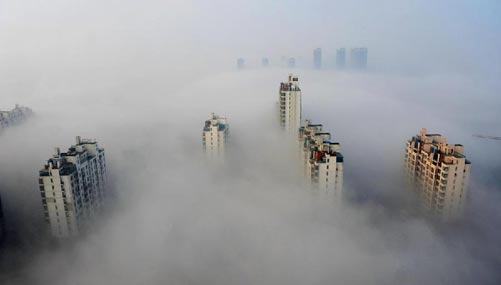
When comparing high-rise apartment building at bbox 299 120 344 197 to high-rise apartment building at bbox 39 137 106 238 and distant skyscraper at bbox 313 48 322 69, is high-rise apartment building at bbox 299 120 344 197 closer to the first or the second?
high-rise apartment building at bbox 39 137 106 238

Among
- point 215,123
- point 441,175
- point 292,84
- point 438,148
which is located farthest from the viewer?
point 292,84

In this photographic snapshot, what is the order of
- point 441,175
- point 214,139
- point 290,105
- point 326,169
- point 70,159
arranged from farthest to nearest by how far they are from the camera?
point 290,105 < point 214,139 < point 441,175 < point 326,169 < point 70,159

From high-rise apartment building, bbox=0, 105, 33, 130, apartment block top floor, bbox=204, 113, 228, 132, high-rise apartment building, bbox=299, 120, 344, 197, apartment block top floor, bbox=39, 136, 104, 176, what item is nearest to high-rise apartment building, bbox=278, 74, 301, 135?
apartment block top floor, bbox=204, 113, 228, 132

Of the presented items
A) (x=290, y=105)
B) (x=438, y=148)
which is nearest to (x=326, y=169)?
(x=438, y=148)

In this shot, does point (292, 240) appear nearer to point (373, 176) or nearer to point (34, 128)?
point (373, 176)

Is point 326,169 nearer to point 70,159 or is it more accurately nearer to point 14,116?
point 70,159

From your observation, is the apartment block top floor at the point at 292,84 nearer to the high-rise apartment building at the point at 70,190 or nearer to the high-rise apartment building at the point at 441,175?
the high-rise apartment building at the point at 441,175
